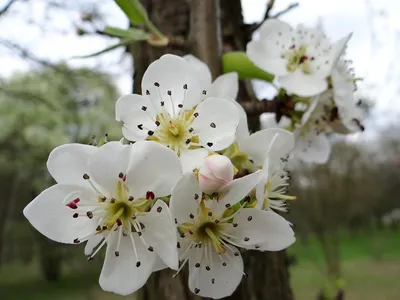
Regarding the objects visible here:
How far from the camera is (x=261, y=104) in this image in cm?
56

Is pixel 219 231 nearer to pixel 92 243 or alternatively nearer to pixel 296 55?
pixel 92 243

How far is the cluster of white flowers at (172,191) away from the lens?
0.34 meters

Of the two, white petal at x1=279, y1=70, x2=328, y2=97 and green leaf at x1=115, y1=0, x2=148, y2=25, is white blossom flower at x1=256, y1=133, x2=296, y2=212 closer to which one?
white petal at x1=279, y1=70, x2=328, y2=97

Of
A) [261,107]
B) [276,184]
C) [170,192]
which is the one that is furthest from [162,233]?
[261,107]

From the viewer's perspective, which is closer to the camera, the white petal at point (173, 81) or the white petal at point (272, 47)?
the white petal at point (173, 81)

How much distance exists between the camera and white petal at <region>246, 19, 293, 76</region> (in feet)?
1.85

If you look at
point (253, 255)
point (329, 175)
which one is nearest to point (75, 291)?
point (329, 175)

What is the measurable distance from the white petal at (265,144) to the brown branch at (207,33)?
170 mm

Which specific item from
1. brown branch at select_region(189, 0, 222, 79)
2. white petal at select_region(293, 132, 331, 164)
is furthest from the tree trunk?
white petal at select_region(293, 132, 331, 164)

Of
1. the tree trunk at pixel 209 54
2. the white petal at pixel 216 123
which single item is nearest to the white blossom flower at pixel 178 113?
the white petal at pixel 216 123

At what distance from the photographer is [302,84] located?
0.53m

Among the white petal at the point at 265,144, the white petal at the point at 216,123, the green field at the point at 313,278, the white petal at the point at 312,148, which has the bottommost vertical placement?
the green field at the point at 313,278

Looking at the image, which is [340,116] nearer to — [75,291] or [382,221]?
[75,291]

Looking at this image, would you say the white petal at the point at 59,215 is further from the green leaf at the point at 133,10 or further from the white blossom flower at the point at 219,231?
the green leaf at the point at 133,10
